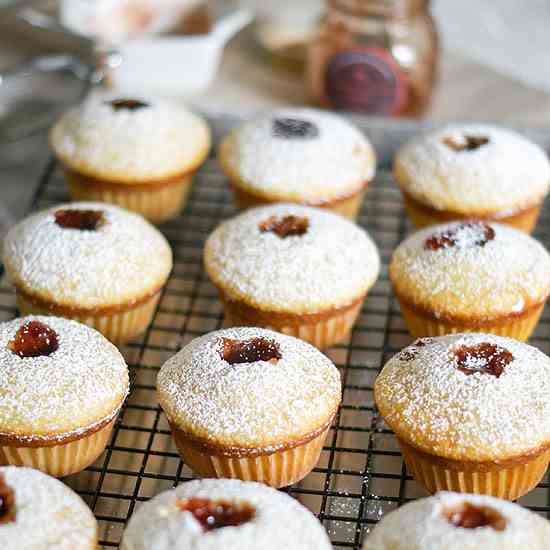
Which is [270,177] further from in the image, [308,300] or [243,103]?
[243,103]

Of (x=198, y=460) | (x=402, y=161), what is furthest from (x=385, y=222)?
(x=198, y=460)

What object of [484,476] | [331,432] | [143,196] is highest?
[484,476]

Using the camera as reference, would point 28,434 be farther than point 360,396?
No

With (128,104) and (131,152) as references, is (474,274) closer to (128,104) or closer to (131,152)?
(131,152)

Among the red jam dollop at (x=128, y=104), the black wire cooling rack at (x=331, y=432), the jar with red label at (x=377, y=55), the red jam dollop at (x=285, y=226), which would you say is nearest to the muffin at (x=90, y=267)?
the black wire cooling rack at (x=331, y=432)

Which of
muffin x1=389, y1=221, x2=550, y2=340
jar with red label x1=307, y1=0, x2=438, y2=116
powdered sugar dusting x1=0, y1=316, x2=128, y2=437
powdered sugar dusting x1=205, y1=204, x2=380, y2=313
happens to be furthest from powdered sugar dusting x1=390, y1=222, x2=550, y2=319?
jar with red label x1=307, y1=0, x2=438, y2=116

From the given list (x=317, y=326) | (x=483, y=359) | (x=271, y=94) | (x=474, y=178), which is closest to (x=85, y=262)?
(x=317, y=326)
